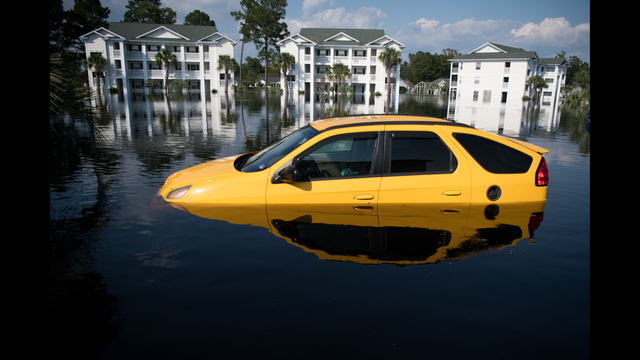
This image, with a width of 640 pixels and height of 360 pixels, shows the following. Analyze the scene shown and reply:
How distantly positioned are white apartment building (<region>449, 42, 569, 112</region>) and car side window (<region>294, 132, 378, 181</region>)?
58623 millimetres

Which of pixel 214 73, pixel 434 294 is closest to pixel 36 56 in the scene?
pixel 434 294

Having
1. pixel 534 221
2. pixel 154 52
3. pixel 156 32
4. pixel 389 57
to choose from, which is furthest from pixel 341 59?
pixel 534 221

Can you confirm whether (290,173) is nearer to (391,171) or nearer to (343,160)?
(343,160)

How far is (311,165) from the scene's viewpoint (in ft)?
18.5

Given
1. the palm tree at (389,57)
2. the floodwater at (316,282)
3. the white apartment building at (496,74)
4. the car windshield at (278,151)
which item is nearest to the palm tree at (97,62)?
the palm tree at (389,57)

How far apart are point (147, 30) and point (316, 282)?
7032cm

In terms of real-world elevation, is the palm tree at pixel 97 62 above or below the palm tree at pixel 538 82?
above

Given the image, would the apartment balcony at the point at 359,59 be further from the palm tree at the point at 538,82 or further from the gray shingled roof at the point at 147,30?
the palm tree at the point at 538,82

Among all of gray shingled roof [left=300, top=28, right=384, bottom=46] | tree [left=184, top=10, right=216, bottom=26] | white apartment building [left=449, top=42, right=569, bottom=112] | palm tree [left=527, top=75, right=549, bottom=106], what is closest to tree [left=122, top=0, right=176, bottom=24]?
tree [left=184, top=10, right=216, bottom=26]

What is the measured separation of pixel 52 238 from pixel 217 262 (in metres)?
2.31

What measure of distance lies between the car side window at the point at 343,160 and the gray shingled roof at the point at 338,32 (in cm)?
5889

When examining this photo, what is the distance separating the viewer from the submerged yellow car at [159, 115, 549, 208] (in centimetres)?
548

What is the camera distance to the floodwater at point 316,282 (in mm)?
3025
